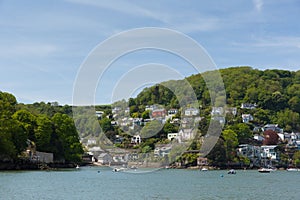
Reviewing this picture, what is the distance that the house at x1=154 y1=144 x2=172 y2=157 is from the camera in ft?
299

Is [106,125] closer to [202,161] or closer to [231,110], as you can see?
[202,161]

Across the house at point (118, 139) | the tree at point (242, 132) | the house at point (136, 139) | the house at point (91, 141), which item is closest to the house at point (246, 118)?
the tree at point (242, 132)

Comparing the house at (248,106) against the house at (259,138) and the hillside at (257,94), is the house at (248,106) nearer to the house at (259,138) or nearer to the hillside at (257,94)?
the hillside at (257,94)

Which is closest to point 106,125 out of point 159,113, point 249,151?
point 159,113

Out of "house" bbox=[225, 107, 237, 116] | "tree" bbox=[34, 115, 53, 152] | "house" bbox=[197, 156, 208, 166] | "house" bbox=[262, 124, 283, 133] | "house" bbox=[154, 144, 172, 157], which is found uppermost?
"house" bbox=[225, 107, 237, 116]

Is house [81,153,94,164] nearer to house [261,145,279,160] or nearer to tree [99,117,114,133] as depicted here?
tree [99,117,114,133]

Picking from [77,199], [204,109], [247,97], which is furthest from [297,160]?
[77,199]

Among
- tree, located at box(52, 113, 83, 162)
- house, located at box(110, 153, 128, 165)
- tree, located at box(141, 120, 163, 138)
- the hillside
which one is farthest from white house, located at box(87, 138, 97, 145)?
tree, located at box(52, 113, 83, 162)

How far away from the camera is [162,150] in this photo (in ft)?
299

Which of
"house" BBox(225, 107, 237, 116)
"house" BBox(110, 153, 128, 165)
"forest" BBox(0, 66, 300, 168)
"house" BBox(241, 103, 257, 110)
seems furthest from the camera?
"house" BBox(241, 103, 257, 110)

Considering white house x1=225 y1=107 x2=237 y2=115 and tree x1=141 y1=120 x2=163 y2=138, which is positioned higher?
white house x1=225 y1=107 x2=237 y2=115

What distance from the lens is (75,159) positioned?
9056cm

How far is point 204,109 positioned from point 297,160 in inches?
973

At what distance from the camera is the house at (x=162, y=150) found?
91169mm
